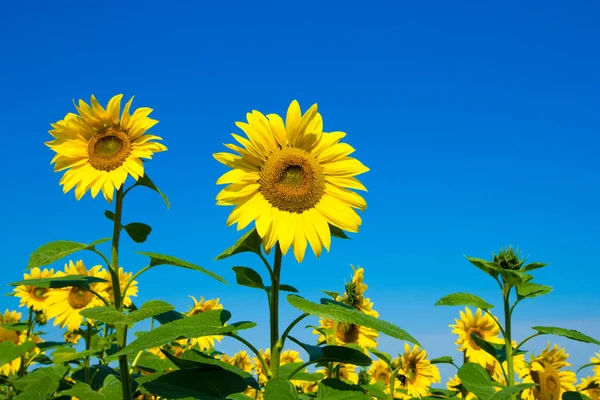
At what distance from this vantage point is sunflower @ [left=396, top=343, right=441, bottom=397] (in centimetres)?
750

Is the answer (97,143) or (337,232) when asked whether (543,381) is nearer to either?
(337,232)

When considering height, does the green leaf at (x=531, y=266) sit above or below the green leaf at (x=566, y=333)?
above

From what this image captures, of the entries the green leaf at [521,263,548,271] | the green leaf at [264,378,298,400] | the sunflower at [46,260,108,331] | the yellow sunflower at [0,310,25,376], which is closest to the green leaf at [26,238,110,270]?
the green leaf at [264,378,298,400]

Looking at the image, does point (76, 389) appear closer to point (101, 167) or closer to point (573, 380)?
point (101, 167)

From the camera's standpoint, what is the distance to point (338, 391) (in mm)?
2949

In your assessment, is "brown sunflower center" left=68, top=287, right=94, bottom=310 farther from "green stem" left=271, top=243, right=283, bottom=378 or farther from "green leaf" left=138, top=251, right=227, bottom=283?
"green stem" left=271, top=243, right=283, bottom=378

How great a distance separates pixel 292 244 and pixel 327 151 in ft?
1.86

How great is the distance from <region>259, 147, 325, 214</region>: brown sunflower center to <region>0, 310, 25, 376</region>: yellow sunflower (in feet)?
13.9

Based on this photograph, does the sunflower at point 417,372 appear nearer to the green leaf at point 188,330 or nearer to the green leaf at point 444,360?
the green leaf at point 444,360

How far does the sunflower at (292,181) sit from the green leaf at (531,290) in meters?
1.50

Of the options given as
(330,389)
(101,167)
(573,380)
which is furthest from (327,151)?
(573,380)

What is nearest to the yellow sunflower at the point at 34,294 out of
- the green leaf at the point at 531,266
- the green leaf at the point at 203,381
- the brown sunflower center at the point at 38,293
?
the brown sunflower center at the point at 38,293

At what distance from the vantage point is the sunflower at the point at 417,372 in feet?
24.6

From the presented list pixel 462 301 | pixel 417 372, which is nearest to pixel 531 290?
pixel 462 301
